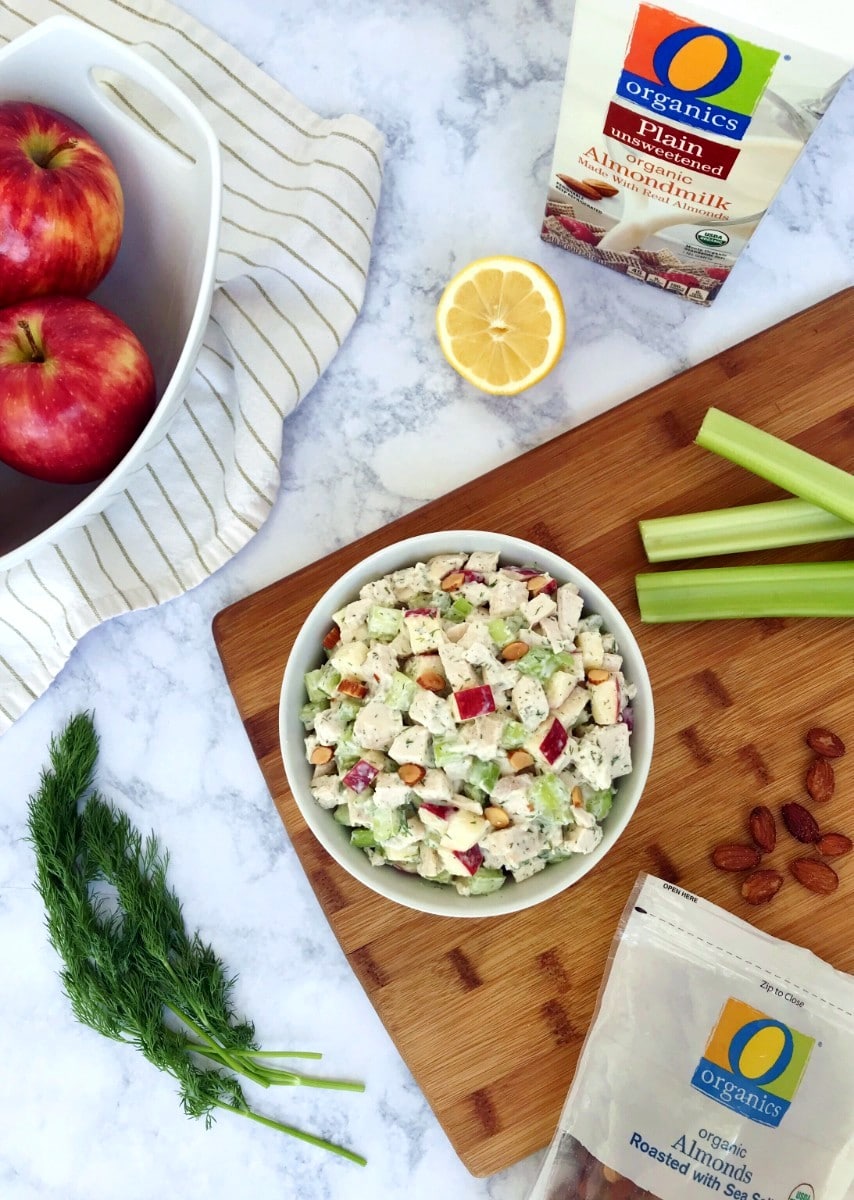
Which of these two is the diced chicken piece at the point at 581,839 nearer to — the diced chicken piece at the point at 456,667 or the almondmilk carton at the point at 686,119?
the diced chicken piece at the point at 456,667

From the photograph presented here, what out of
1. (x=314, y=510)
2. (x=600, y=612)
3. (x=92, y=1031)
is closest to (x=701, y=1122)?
(x=600, y=612)

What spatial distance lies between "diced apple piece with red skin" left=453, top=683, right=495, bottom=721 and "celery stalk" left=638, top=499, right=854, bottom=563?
46 cm

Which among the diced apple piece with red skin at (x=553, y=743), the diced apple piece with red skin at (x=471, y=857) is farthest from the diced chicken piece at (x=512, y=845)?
the diced apple piece with red skin at (x=553, y=743)

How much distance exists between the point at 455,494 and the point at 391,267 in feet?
1.50

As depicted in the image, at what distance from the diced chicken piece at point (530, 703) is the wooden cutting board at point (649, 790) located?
1.18 ft

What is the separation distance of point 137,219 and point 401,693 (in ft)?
2.97

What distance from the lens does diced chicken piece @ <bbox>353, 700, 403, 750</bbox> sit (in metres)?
1.39

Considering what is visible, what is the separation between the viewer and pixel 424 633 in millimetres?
1417

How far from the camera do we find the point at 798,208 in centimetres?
181

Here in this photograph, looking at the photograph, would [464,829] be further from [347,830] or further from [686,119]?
[686,119]

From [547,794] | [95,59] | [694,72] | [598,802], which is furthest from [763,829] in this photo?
[95,59]

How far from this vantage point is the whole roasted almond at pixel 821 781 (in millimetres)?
1621

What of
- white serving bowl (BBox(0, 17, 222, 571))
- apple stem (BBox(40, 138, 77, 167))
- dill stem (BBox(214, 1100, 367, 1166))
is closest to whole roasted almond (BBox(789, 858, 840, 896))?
dill stem (BBox(214, 1100, 367, 1166))

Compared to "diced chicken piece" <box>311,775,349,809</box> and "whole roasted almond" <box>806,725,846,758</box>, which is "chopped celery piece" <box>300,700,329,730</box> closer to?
"diced chicken piece" <box>311,775,349,809</box>
